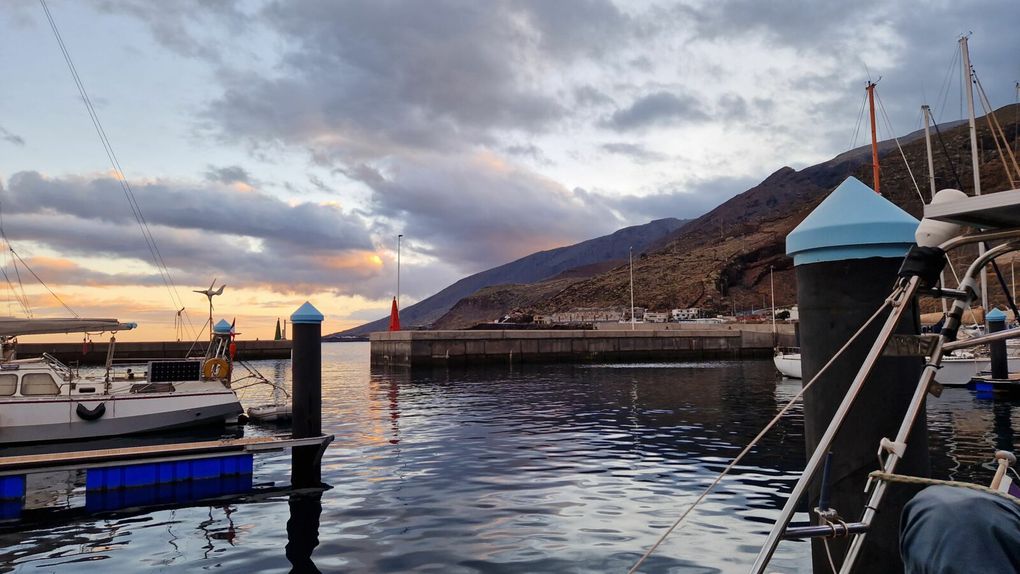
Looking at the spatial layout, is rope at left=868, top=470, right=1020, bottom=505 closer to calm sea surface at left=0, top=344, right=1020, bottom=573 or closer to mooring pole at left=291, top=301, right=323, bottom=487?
calm sea surface at left=0, top=344, right=1020, bottom=573

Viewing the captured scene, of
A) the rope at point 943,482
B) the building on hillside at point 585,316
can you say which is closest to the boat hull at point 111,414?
the rope at point 943,482

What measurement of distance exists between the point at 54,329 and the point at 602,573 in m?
22.2

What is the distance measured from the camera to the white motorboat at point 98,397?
63.7ft

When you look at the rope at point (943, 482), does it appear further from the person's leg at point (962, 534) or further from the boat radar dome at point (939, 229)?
the boat radar dome at point (939, 229)

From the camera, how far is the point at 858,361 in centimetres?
425

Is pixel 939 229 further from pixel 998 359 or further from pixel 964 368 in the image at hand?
pixel 964 368

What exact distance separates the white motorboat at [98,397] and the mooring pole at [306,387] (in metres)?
11.6

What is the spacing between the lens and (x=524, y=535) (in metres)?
9.11

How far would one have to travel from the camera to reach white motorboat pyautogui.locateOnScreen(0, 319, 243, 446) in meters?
19.4

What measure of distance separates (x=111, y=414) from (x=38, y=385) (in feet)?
7.57

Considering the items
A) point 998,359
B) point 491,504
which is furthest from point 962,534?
point 998,359

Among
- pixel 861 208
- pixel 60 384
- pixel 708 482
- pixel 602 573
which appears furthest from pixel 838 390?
pixel 60 384

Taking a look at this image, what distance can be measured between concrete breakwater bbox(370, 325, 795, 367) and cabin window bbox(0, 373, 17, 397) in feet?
114

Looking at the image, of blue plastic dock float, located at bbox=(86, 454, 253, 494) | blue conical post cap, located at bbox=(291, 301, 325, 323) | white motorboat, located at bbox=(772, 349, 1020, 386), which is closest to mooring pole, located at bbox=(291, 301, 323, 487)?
blue conical post cap, located at bbox=(291, 301, 325, 323)
